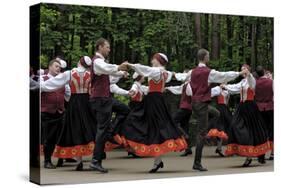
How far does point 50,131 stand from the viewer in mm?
10992

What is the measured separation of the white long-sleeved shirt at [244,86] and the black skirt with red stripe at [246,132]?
19 cm

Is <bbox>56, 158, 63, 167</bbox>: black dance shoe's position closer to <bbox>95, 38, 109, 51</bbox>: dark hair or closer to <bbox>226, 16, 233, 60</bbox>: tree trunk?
<bbox>95, 38, 109, 51</bbox>: dark hair

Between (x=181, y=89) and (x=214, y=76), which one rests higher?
(x=214, y=76)

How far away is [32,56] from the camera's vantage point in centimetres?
1102

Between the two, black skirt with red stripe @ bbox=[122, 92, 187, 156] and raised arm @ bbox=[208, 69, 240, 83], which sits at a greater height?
raised arm @ bbox=[208, 69, 240, 83]

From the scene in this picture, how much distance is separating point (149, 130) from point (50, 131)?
1.50 metres

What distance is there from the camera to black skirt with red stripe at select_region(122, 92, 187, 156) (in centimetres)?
1142

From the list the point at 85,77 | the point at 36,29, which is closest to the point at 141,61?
the point at 85,77

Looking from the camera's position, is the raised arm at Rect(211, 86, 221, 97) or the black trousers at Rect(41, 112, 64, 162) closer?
the black trousers at Rect(41, 112, 64, 162)

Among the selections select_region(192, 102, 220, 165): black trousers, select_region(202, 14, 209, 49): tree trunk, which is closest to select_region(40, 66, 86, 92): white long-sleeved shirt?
select_region(192, 102, 220, 165): black trousers

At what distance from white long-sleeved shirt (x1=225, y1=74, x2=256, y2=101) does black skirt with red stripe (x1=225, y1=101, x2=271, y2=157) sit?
190 mm

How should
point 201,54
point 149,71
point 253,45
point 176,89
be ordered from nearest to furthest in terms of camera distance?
point 149,71 < point 176,89 < point 201,54 < point 253,45

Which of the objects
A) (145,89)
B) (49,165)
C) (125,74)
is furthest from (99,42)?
(49,165)

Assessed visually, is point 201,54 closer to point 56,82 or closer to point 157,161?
point 157,161
